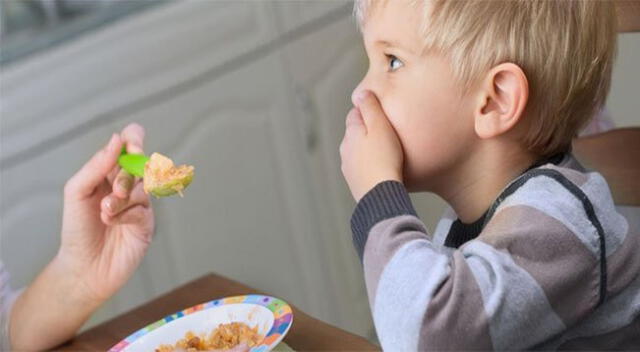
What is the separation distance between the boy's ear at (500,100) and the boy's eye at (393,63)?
3.2 inches

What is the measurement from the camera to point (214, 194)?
2404mm

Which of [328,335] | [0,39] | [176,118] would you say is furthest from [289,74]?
[328,335]

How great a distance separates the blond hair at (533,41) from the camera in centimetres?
104

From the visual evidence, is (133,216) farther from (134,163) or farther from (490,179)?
(490,179)

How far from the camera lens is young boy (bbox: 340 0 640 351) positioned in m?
0.94

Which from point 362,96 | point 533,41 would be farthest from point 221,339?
point 533,41

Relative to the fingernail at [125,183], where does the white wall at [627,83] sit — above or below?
below

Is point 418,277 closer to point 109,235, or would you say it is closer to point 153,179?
point 153,179

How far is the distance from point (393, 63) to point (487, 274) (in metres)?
0.26

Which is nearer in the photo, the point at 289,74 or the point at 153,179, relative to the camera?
the point at 153,179

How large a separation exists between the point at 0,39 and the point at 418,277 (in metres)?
1.47

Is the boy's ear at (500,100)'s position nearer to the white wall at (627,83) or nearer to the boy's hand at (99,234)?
the boy's hand at (99,234)

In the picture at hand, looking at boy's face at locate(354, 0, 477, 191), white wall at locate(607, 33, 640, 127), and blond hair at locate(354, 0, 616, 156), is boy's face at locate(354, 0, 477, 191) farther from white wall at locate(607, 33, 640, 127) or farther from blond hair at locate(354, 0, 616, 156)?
white wall at locate(607, 33, 640, 127)

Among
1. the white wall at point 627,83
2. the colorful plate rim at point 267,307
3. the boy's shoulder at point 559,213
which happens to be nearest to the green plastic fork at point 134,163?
the colorful plate rim at point 267,307
